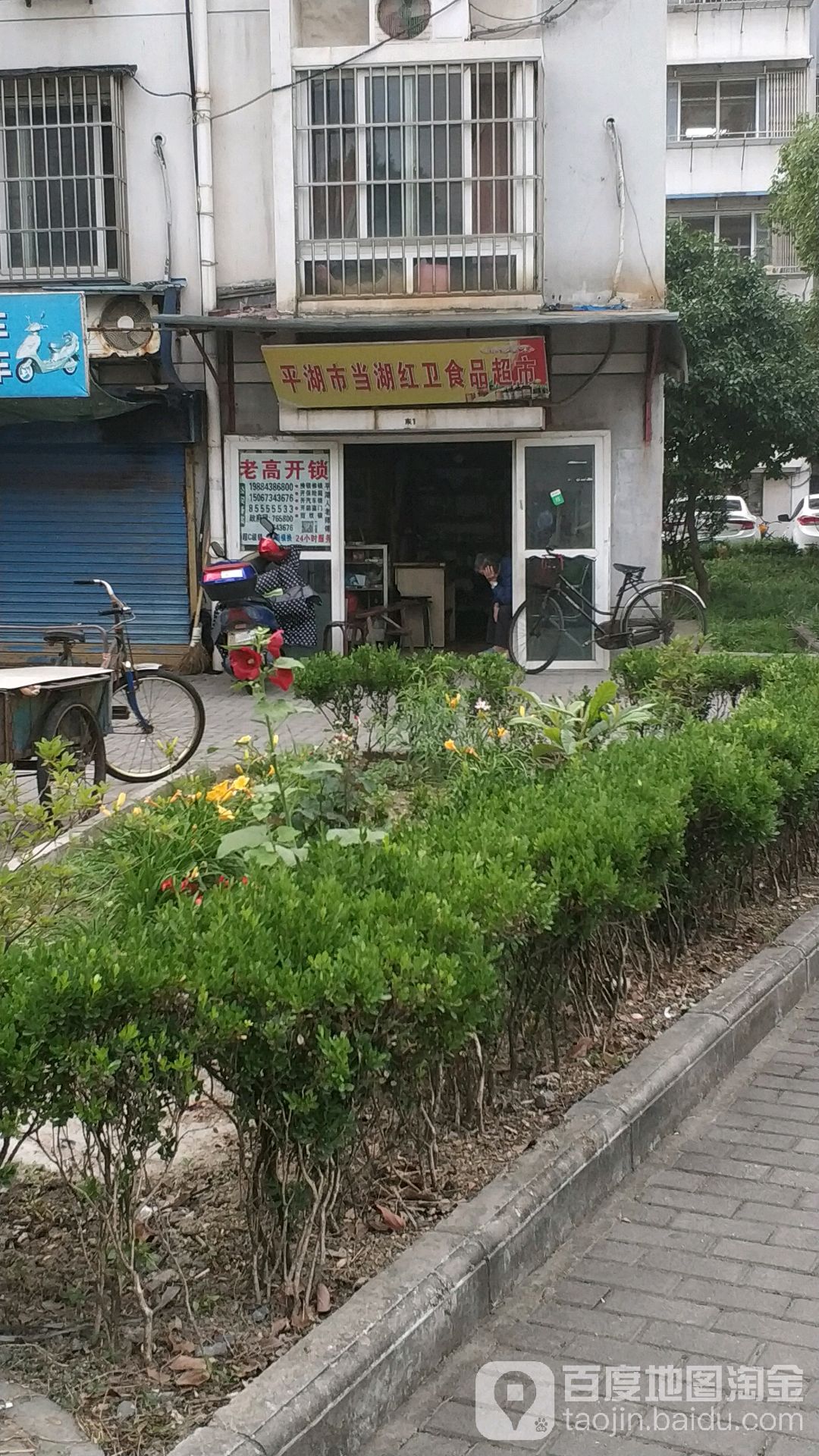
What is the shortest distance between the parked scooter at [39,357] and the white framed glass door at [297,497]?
178 centimetres

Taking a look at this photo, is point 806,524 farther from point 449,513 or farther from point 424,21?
point 424,21

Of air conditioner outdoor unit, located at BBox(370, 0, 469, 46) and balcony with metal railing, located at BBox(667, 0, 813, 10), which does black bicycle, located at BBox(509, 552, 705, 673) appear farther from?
balcony with metal railing, located at BBox(667, 0, 813, 10)

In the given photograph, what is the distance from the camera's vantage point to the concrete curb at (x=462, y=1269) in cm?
272

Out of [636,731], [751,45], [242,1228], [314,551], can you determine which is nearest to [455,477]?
[314,551]

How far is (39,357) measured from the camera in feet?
43.7

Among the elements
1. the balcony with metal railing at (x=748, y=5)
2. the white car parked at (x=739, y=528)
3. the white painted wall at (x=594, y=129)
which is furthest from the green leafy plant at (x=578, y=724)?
the balcony with metal railing at (x=748, y=5)

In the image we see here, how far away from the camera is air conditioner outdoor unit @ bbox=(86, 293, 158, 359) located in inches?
546

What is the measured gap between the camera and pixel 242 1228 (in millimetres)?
3379

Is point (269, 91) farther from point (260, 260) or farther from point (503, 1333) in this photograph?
point (503, 1333)

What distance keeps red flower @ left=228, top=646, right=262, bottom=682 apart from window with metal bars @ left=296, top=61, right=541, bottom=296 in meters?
9.67

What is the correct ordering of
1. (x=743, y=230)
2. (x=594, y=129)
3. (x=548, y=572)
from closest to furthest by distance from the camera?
(x=594, y=129) < (x=548, y=572) < (x=743, y=230)

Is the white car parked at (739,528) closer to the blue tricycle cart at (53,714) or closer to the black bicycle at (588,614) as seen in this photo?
the black bicycle at (588,614)

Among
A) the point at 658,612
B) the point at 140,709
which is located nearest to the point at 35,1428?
the point at 140,709

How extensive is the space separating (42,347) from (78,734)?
6.86 metres
